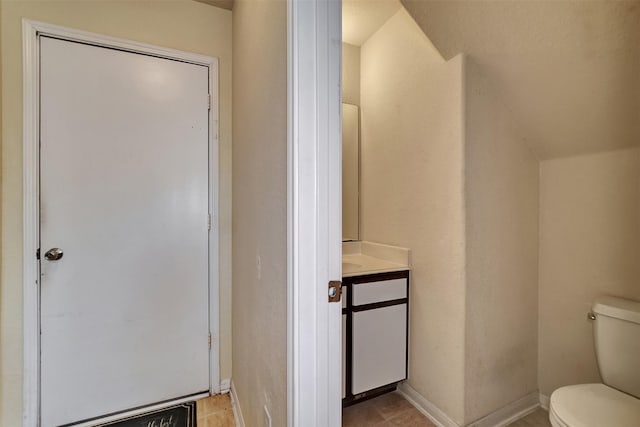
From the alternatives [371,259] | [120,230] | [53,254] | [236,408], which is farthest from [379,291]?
[53,254]

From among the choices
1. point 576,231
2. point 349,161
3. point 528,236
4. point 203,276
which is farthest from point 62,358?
point 576,231

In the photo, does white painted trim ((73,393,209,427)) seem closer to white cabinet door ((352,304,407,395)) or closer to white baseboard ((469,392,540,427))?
white cabinet door ((352,304,407,395))

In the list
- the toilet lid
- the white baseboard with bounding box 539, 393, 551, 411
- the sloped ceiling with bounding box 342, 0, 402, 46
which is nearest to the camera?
the toilet lid

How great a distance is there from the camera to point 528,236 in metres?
1.82

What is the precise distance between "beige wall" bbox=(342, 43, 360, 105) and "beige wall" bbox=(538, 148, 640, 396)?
141cm

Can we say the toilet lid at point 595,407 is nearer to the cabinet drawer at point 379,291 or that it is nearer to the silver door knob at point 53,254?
the cabinet drawer at point 379,291

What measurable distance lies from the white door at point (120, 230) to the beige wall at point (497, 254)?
159 centimetres

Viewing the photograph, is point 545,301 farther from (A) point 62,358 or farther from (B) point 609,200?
(A) point 62,358

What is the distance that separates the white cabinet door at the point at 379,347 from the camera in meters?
1.73

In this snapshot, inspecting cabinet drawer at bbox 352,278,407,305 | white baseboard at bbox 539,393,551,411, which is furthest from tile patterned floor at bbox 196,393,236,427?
white baseboard at bbox 539,393,551,411

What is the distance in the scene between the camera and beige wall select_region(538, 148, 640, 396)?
1483 mm

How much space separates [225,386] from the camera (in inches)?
79.3

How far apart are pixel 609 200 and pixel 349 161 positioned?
1556 mm

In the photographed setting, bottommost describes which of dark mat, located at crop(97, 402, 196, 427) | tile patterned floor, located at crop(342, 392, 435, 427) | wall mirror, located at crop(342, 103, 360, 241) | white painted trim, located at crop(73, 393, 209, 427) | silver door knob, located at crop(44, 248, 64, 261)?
tile patterned floor, located at crop(342, 392, 435, 427)
